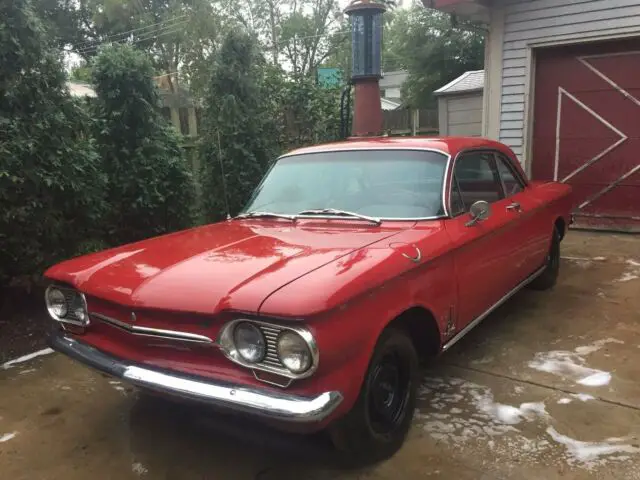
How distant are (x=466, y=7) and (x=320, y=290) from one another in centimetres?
684

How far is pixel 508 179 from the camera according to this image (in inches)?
176

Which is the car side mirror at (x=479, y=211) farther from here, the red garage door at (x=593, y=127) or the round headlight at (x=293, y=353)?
the red garage door at (x=593, y=127)

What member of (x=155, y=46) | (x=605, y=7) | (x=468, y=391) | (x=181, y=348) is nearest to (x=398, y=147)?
(x=468, y=391)

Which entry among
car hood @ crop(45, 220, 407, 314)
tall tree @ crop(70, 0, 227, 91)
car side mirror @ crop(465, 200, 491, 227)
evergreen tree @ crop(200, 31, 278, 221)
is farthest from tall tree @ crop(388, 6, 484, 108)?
car hood @ crop(45, 220, 407, 314)

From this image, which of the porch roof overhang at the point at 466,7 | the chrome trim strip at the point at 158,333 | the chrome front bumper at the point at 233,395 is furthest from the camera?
the porch roof overhang at the point at 466,7

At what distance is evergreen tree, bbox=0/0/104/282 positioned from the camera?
4.43m

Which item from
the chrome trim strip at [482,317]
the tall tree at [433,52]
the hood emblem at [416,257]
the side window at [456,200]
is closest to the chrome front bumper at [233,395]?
the hood emblem at [416,257]

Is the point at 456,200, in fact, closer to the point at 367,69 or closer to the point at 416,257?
the point at 416,257

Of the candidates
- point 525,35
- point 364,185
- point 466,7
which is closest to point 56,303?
point 364,185

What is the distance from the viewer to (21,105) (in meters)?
4.61

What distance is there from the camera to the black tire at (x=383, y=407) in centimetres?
250

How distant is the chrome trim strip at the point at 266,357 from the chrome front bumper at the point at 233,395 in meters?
0.09

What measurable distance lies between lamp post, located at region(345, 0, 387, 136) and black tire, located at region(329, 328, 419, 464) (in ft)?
18.9

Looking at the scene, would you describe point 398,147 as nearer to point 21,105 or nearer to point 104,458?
point 104,458
